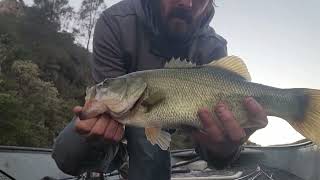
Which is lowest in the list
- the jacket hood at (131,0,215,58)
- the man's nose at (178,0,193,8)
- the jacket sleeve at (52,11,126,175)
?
the jacket sleeve at (52,11,126,175)

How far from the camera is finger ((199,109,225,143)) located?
289 cm

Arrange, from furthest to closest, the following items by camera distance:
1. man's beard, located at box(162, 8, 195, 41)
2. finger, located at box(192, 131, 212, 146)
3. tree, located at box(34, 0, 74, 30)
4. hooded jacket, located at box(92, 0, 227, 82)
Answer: tree, located at box(34, 0, 74, 30), hooded jacket, located at box(92, 0, 227, 82), man's beard, located at box(162, 8, 195, 41), finger, located at box(192, 131, 212, 146)

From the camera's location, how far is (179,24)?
12.5ft

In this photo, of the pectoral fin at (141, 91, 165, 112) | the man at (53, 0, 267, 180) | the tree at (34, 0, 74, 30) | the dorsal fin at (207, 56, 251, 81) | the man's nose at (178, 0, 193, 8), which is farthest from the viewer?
the tree at (34, 0, 74, 30)

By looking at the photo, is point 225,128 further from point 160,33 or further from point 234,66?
point 160,33

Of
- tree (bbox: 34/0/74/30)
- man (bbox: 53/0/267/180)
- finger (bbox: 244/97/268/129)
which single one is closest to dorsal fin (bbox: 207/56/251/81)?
finger (bbox: 244/97/268/129)

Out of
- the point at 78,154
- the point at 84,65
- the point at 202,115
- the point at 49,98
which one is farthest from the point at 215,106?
the point at 84,65

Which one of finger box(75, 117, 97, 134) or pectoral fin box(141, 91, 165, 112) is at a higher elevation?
pectoral fin box(141, 91, 165, 112)

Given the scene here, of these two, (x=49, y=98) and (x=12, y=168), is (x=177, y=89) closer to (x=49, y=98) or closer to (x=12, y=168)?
(x=12, y=168)

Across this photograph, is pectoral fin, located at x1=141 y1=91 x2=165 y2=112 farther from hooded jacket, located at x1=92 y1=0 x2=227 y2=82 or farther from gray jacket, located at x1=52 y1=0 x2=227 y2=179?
hooded jacket, located at x1=92 y1=0 x2=227 y2=82

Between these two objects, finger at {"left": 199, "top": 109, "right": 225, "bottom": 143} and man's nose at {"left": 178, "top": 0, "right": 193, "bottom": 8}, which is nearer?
finger at {"left": 199, "top": 109, "right": 225, "bottom": 143}

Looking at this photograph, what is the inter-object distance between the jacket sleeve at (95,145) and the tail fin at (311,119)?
4.07 feet

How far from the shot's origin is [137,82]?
292 cm

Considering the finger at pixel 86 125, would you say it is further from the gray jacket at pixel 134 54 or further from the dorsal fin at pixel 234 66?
the dorsal fin at pixel 234 66
